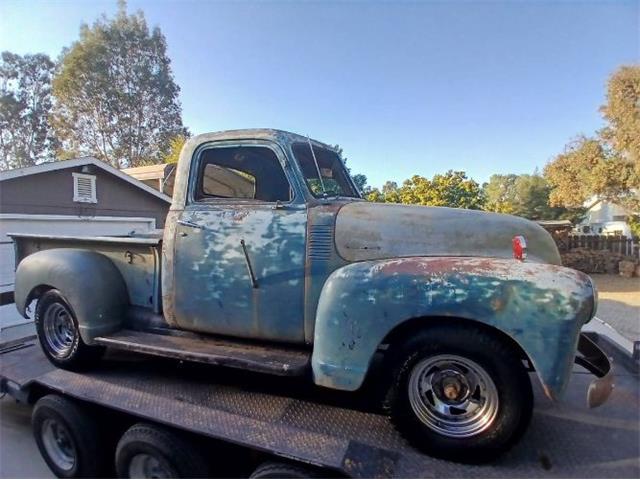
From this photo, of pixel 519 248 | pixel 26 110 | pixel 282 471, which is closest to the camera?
pixel 282 471

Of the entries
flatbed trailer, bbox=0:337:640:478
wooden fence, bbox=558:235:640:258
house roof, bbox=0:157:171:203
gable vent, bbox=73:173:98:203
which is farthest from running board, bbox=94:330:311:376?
wooden fence, bbox=558:235:640:258

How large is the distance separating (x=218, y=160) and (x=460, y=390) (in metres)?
2.43

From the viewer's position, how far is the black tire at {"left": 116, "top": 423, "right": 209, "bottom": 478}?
2.35 metres

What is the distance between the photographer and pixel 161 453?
2373 millimetres

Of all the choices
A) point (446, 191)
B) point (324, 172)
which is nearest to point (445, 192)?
point (446, 191)

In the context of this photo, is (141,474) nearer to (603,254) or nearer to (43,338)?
(43,338)

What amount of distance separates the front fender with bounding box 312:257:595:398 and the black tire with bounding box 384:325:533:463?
106mm

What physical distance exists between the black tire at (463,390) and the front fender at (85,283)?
242 cm

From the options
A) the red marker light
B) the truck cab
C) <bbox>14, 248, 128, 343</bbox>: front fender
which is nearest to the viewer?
the red marker light

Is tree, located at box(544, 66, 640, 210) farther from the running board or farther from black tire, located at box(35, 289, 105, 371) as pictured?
black tire, located at box(35, 289, 105, 371)

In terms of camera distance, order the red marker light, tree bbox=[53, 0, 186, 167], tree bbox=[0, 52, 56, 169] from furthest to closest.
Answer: tree bbox=[0, 52, 56, 169] < tree bbox=[53, 0, 186, 167] < the red marker light

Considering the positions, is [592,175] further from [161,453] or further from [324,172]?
[161,453]

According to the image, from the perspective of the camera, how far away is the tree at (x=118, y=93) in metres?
25.8

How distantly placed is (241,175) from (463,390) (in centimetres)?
226
